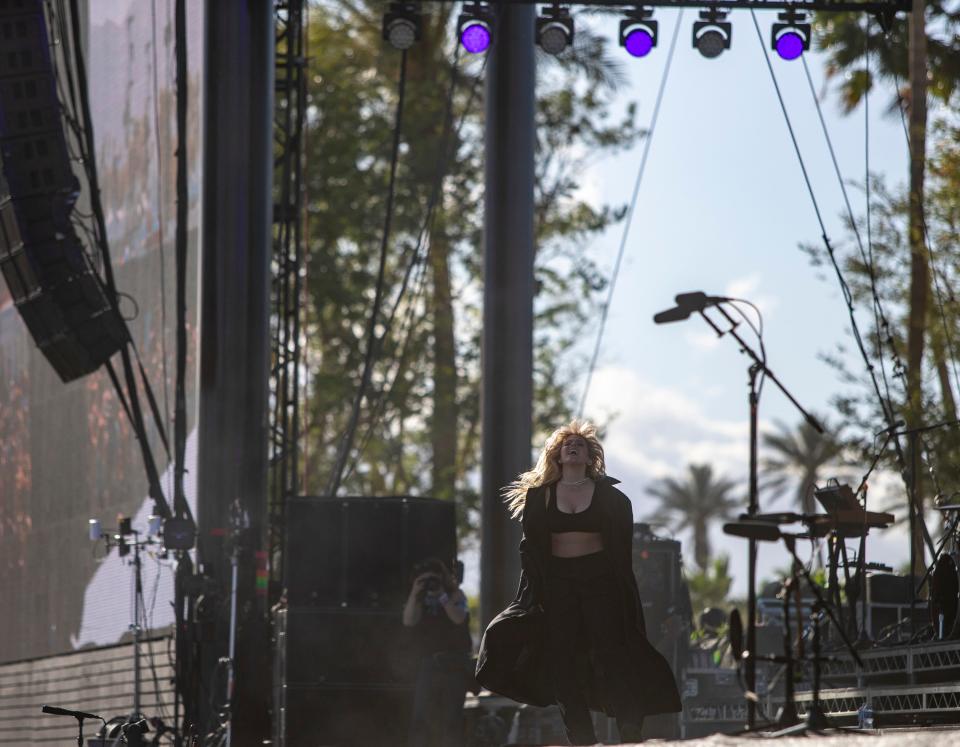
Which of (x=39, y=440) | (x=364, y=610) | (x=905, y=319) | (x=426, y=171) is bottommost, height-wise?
(x=364, y=610)

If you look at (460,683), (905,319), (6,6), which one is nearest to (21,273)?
(6,6)

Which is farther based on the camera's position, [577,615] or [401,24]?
[401,24]

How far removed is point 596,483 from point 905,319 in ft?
47.0

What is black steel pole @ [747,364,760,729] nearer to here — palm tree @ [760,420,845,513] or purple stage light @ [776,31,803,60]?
purple stage light @ [776,31,803,60]

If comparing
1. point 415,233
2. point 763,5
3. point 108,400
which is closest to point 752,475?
point 763,5

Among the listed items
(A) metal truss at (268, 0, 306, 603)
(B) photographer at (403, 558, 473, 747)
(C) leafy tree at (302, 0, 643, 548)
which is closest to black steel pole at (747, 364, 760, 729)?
(B) photographer at (403, 558, 473, 747)

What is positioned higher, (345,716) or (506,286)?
(506,286)

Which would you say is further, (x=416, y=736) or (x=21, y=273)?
(x=21, y=273)

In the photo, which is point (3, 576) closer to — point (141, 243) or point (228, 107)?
point (141, 243)

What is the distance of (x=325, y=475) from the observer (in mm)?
29062

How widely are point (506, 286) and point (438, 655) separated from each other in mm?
4525

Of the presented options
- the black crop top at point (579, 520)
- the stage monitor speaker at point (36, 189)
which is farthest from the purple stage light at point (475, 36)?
the black crop top at point (579, 520)

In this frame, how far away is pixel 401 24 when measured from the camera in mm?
13008

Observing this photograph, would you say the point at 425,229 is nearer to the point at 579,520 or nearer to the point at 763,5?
the point at 763,5
